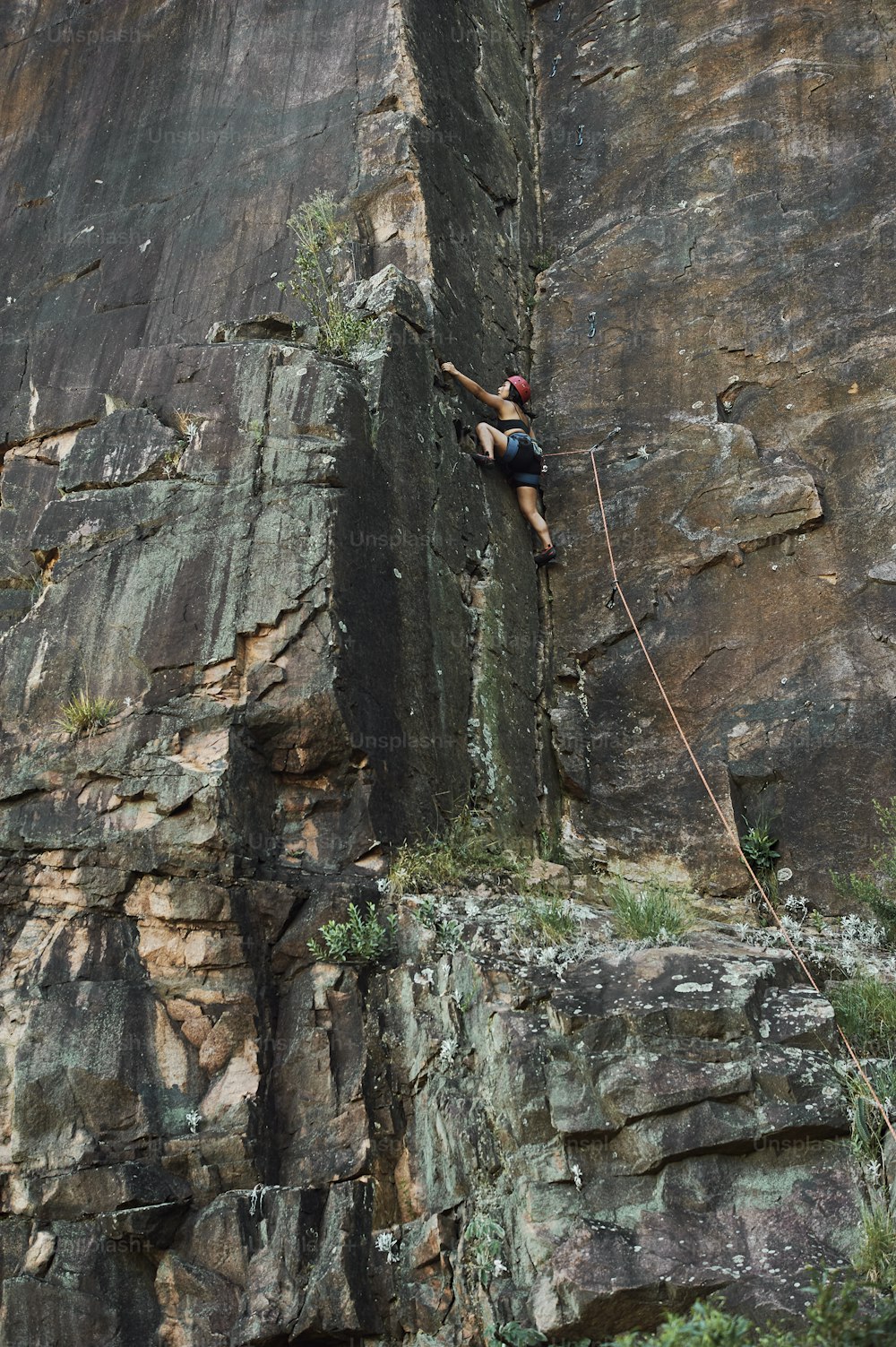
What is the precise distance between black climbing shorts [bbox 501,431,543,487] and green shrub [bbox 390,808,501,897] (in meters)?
2.73

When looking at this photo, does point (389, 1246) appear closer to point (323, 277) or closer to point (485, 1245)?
point (485, 1245)

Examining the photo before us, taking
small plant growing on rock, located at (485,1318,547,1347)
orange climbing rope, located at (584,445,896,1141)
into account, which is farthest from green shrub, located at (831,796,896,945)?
small plant growing on rock, located at (485,1318,547,1347)

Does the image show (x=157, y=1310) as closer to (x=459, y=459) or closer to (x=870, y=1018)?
(x=870, y=1018)

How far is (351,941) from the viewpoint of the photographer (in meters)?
6.49

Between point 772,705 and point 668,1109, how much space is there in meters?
3.38

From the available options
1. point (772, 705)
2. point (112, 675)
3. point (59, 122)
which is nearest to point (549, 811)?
point (772, 705)

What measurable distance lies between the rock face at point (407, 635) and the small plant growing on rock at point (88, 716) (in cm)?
6

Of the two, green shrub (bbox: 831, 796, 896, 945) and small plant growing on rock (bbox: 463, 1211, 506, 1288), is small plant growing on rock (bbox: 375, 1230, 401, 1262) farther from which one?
green shrub (bbox: 831, 796, 896, 945)

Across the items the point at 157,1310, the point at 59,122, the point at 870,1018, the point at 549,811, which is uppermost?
the point at 59,122

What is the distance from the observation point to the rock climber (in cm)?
890

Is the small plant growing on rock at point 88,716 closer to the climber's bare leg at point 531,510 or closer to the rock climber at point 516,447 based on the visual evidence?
the rock climber at point 516,447

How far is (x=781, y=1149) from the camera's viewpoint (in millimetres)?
5609

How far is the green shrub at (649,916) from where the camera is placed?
21.6 feet

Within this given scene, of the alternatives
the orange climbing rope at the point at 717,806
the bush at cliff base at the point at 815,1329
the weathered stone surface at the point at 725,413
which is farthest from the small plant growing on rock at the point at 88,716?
the bush at cliff base at the point at 815,1329
